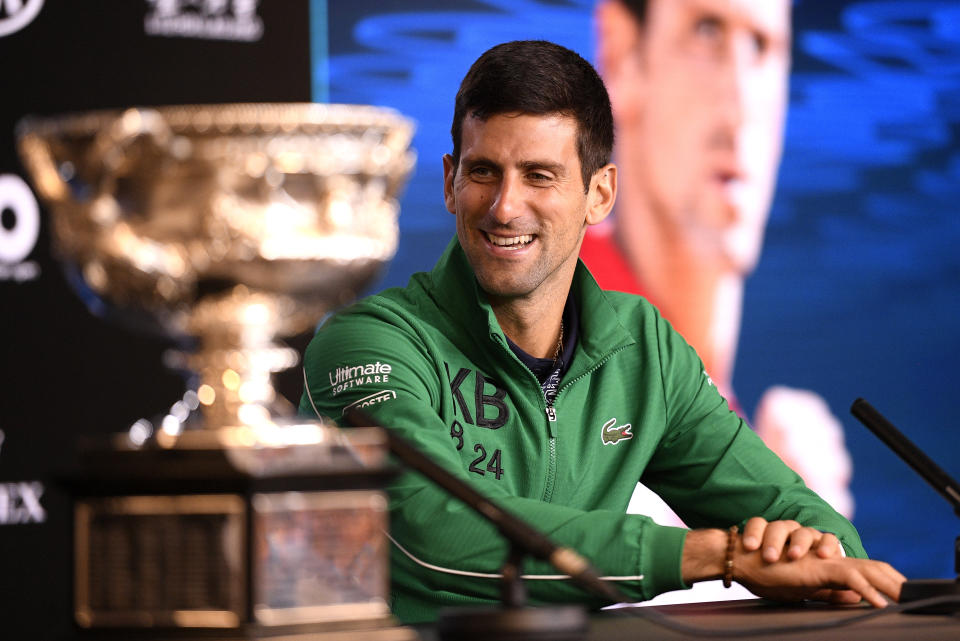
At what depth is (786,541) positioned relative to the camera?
1.55 m

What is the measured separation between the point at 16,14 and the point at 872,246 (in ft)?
7.13

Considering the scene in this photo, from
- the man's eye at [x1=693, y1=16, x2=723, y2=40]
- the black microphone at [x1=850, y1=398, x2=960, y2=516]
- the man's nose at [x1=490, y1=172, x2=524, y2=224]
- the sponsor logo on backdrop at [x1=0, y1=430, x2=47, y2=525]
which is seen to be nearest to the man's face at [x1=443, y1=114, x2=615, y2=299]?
the man's nose at [x1=490, y1=172, x2=524, y2=224]

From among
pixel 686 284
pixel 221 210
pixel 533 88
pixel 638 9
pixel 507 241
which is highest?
pixel 638 9

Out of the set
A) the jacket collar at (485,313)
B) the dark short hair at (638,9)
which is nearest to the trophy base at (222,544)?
the jacket collar at (485,313)

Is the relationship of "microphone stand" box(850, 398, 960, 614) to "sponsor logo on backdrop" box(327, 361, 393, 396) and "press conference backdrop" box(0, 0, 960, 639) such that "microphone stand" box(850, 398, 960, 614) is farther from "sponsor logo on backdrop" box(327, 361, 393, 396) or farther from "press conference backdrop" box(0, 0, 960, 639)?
"press conference backdrop" box(0, 0, 960, 639)

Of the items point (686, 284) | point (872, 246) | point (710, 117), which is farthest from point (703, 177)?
Result: point (872, 246)

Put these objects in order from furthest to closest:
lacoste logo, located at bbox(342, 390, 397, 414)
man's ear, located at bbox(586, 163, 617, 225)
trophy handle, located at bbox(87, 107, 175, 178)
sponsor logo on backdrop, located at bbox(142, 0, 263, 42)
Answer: sponsor logo on backdrop, located at bbox(142, 0, 263, 42)
man's ear, located at bbox(586, 163, 617, 225)
lacoste logo, located at bbox(342, 390, 397, 414)
trophy handle, located at bbox(87, 107, 175, 178)

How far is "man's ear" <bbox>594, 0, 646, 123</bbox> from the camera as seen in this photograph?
3.22m

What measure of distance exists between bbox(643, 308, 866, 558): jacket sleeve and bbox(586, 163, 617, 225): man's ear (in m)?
0.21

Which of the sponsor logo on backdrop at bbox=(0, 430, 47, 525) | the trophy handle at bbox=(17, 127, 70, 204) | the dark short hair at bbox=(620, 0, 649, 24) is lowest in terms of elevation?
the sponsor logo on backdrop at bbox=(0, 430, 47, 525)

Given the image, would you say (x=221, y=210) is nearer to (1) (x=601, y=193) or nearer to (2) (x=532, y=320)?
(2) (x=532, y=320)

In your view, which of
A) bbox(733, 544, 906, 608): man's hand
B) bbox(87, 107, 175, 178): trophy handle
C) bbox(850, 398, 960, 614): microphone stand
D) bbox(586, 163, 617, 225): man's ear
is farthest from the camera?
bbox(586, 163, 617, 225): man's ear

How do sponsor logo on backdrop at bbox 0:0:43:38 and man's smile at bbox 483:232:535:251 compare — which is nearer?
man's smile at bbox 483:232:535:251

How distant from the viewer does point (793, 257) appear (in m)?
3.35
